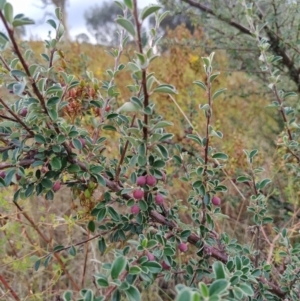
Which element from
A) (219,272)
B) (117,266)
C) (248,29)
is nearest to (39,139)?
(117,266)

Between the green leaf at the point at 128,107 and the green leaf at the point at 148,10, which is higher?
the green leaf at the point at 148,10

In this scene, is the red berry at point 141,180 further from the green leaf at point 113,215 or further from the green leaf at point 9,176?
the green leaf at point 9,176

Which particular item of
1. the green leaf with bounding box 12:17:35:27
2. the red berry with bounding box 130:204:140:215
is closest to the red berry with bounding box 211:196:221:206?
the red berry with bounding box 130:204:140:215

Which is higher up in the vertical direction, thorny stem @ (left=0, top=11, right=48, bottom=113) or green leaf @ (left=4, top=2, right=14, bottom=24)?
green leaf @ (left=4, top=2, right=14, bottom=24)

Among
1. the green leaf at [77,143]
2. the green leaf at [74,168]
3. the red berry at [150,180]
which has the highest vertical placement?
the green leaf at [77,143]

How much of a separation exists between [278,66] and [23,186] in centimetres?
161

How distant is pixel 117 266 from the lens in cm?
60

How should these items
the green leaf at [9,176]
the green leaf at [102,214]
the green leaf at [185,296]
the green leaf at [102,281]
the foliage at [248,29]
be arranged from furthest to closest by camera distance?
1. the foliage at [248,29]
2. the green leaf at [102,214]
3. the green leaf at [9,176]
4. the green leaf at [102,281]
5. the green leaf at [185,296]

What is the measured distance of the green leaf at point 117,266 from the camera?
1.96 ft

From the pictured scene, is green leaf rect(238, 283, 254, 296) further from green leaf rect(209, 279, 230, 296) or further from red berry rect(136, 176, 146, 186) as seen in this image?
red berry rect(136, 176, 146, 186)

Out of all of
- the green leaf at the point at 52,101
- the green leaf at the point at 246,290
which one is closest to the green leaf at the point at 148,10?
the green leaf at the point at 52,101

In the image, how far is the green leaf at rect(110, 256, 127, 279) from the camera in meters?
0.60

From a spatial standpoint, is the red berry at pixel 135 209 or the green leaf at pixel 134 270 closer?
the green leaf at pixel 134 270

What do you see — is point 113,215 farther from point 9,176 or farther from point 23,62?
point 23,62
